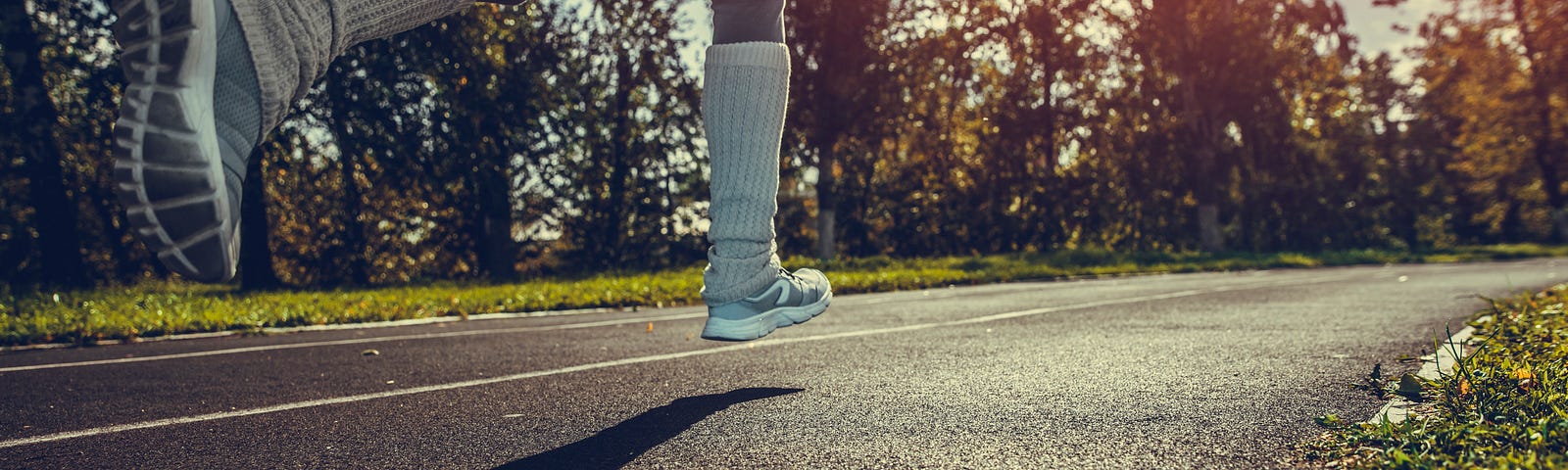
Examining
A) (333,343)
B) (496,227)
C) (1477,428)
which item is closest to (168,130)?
(1477,428)

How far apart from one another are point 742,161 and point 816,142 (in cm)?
1584

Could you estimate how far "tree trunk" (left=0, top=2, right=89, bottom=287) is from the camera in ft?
41.8

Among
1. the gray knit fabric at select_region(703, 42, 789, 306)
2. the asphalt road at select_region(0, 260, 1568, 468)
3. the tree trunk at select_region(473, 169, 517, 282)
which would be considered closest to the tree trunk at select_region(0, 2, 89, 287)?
the tree trunk at select_region(473, 169, 517, 282)

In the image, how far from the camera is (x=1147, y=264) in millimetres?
16656

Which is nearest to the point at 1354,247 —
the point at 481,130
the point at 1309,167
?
the point at 1309,167

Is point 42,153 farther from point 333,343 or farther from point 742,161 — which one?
point 742,161

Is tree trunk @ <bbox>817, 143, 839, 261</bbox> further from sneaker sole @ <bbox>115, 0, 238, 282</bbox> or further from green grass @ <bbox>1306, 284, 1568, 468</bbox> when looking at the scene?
sneaker sole @ <bbox>115, 0, 238, 282</bbox>

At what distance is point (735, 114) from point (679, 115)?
1495 cm

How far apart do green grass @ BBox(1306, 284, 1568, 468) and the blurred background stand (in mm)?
12626

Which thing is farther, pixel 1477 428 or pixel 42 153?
pixel 42 153

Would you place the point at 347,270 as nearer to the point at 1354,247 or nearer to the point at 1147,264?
the point at 1147,264

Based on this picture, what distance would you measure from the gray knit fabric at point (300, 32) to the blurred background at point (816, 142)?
37.9 feet

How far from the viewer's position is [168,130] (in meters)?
1.69

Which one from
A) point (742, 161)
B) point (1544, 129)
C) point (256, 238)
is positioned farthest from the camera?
point (1544, 129)
